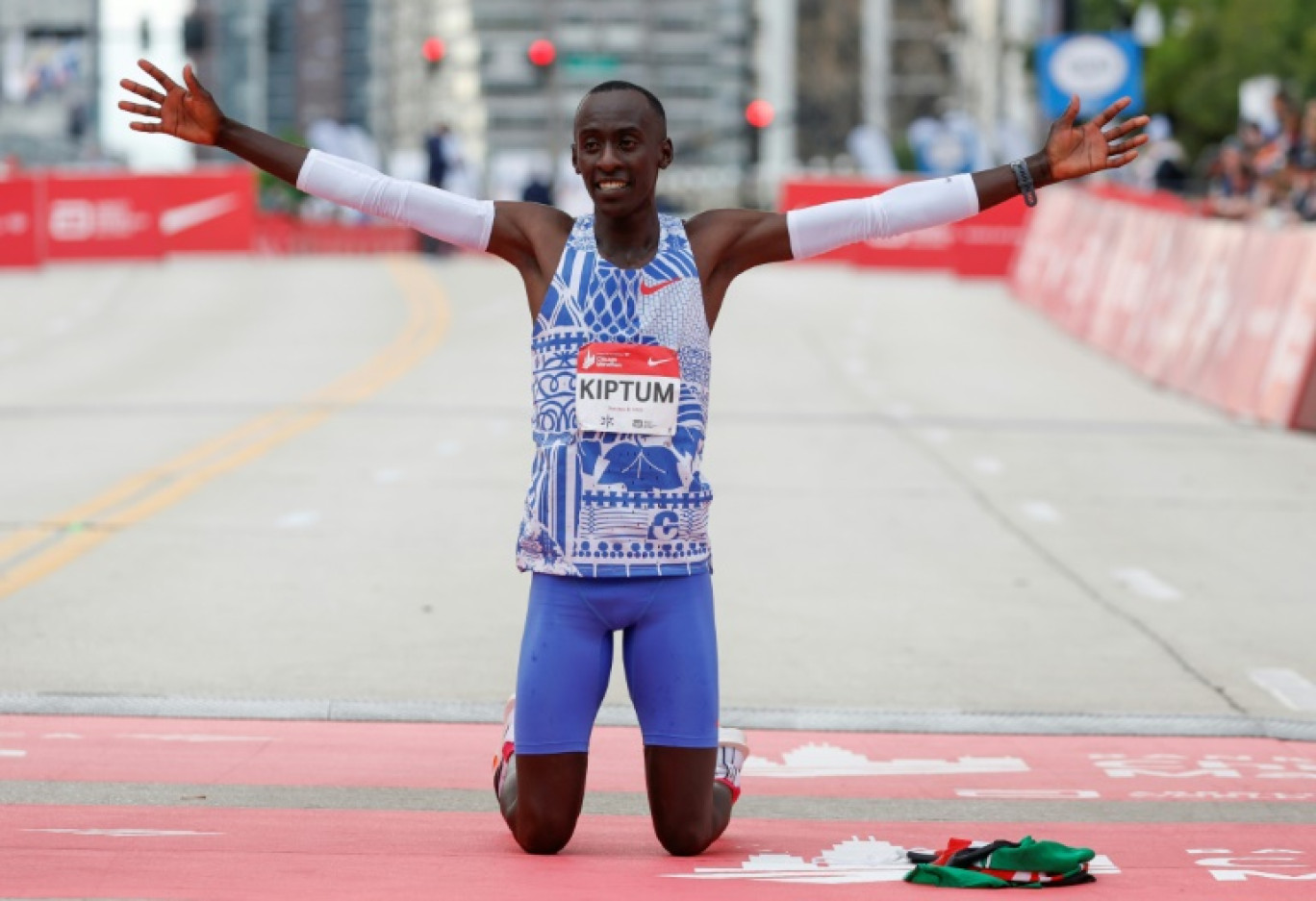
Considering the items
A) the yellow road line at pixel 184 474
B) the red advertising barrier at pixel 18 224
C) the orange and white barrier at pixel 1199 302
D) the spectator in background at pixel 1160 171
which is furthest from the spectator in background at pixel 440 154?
the yellow road line at pixel 184 474

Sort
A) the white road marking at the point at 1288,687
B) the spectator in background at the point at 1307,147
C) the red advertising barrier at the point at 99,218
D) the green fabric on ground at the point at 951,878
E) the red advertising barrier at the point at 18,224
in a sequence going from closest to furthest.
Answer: the green fabric on ground at the point at 951,878 < the white road marking at the point at 1288,687 < the spectator in background at the point at 1307,147 < the red advertising barrier at the point at 18,224 < the red advertising barrier at the point at 99,218

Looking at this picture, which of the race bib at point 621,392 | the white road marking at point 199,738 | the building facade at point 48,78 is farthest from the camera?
the building facade at point 48,78

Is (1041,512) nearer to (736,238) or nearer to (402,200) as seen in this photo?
(736,238)

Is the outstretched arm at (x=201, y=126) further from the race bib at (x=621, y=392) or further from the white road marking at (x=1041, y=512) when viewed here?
the white road marking at (x=1041, y=512)

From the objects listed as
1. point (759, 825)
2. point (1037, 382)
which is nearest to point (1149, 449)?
point (1037, 382)

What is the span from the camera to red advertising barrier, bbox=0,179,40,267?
41.0 meters

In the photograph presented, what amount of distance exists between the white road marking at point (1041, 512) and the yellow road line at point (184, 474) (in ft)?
15.0

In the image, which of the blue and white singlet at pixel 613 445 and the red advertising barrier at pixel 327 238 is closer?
the blue and white singlet at pixel 613 445

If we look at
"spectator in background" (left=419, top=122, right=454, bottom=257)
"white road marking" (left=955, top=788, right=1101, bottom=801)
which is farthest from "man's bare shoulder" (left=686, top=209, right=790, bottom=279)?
"spectator in background" (left=419, top=122, right=454, bottom=257)

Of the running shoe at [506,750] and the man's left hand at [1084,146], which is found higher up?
the man's left hand at [1084,146]

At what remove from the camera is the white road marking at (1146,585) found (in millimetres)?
12055

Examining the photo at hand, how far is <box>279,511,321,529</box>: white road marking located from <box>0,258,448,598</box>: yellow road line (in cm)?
72

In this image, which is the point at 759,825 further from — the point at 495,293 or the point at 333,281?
the point at 333,281

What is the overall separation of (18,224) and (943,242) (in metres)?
15.0
